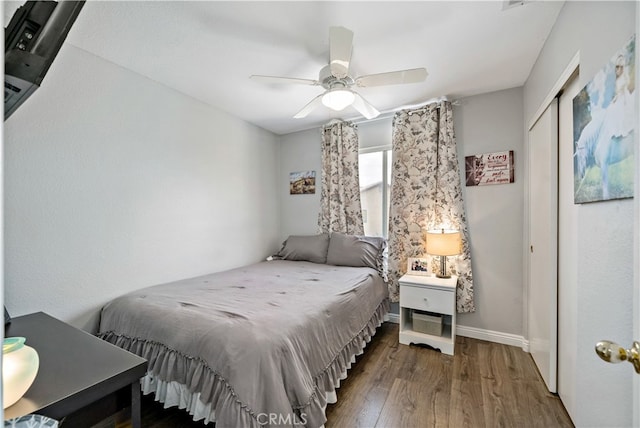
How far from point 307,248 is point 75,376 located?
255cm

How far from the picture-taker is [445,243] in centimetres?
252

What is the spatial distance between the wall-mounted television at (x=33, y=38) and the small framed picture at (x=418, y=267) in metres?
2.86

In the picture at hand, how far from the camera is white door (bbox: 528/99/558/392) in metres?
1.82

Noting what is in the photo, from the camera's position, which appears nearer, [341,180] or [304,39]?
[304,39]

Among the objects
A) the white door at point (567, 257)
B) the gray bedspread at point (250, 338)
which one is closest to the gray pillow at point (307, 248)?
the gray bedspread at point (250, 338)

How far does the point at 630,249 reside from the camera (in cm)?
92

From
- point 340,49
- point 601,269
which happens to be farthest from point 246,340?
point 340,49

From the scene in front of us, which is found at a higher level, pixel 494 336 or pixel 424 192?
pixel 424 192

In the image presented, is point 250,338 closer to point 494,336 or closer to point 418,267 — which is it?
point 418,267

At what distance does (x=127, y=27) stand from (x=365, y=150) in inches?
97.9

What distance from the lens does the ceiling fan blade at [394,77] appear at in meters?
1.79

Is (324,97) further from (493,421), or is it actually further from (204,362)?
(493,421)

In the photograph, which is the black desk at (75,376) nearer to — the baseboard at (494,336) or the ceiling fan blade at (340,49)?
the ceiling fan blade at (340,49)

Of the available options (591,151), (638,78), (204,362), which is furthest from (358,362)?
(638,78)
